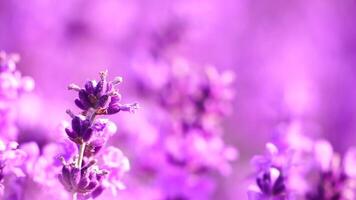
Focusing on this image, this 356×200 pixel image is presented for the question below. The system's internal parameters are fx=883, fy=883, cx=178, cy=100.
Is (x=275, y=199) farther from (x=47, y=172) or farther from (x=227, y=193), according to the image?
(x=227, y=193)

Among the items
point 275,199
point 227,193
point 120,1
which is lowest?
point 275,199

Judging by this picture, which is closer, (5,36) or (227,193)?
(227,193)

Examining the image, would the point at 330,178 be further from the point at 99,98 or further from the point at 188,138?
the point at 99,98

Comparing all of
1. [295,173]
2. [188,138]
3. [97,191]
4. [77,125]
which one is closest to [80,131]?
[77,125]

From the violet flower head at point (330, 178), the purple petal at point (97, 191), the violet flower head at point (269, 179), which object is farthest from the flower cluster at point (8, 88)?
the violet flower head at point (330, 178)

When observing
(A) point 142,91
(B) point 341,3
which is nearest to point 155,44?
(A) point 142,91

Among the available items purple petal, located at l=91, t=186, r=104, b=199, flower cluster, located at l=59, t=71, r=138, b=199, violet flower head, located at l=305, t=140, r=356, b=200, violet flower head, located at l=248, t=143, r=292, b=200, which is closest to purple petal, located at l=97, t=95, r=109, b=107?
flower cluster, located at l=59, t=71, r=138, b=199

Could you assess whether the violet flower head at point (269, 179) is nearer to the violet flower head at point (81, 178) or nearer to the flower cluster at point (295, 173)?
the flower cluster at point (295, 173)
